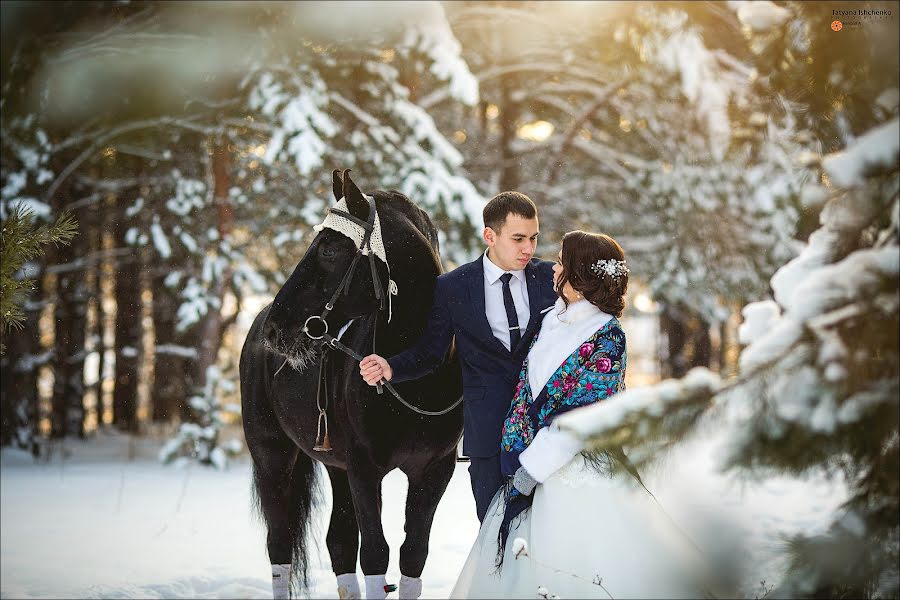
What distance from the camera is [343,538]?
15.0 feet

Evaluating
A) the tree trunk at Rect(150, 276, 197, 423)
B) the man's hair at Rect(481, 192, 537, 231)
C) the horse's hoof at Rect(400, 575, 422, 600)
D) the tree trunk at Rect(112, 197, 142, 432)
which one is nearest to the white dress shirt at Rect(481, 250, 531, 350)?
the man's hair at Rect(481, 192, 537, 231)

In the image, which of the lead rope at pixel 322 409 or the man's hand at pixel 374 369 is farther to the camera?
the lead rope at pixel 322 409

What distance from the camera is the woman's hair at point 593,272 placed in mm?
3137

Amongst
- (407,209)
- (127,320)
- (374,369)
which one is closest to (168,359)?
(127,320)

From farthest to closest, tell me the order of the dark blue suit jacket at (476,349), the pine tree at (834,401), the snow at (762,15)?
the dark blue suit jacket at (476,349)
the snow at (762,15)
the pine tree at (834,401)

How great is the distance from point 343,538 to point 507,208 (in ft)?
6.90

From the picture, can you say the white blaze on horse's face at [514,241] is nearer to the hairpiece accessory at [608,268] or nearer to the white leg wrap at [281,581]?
the hairpiece accessory at [608,268]

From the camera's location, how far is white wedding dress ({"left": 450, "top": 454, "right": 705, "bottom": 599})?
2.73m

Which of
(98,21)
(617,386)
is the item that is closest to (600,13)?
(98,21)

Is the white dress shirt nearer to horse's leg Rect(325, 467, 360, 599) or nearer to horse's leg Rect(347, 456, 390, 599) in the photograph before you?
horse's leg Rect(347, 456, 390, 599)

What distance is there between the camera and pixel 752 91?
260 centimetres

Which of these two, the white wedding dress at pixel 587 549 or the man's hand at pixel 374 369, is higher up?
the man's hand at pixel 374 369

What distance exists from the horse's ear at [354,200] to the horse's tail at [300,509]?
6.36 feet

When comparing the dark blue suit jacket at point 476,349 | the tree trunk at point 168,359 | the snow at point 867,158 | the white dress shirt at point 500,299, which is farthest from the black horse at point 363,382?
the tree trunk at point 168,359
